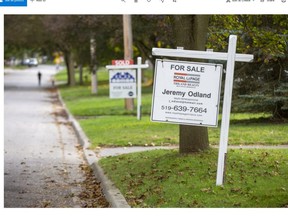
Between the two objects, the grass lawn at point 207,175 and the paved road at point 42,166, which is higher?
the grass lawn at point 207,175

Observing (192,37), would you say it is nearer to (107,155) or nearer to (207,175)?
(207,175)

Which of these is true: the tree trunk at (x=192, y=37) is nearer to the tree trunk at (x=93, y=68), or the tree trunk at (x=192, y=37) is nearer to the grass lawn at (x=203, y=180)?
the grass lawn at (x=203, y=180)

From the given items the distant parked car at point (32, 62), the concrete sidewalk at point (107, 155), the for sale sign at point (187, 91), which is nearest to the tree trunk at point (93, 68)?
the concrete sidewalk at point (107, 155)

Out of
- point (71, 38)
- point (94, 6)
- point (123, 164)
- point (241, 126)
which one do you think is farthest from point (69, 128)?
point (71, 38)

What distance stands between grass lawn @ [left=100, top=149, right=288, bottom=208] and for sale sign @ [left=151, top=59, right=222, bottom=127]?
0.87 metres

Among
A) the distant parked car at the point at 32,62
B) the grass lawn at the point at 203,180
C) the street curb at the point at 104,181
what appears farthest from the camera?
the distant parked car at the point at 32,62

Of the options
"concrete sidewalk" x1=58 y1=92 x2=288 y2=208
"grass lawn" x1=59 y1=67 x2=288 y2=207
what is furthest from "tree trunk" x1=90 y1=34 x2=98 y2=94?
"grass lawn" x1=59 y1=67 x2=288 y2=207

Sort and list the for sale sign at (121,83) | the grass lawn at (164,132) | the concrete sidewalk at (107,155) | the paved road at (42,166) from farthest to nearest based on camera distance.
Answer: the for sale sign at (121,83), the grass lawn at (164,132), the paved road at (42,166), the concrete sidewalk at (107,155)

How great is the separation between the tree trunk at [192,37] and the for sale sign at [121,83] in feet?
32.7

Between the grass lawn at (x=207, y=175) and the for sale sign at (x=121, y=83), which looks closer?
the grass lawn at (x=207, y=175)

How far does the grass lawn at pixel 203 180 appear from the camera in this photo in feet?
22.6

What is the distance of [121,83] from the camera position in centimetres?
1911

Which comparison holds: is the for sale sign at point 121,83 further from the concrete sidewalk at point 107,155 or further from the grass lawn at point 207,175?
the grass lawn at point 207,175

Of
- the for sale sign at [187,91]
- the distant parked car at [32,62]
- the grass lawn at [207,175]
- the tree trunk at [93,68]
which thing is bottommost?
the distant parked car at [32,62]
